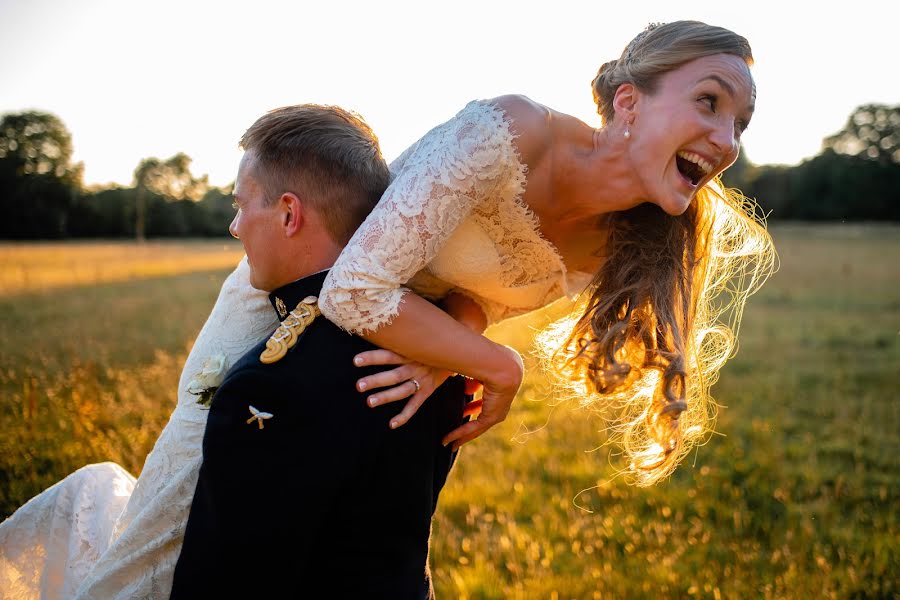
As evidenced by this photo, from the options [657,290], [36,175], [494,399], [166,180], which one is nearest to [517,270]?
[657,290]

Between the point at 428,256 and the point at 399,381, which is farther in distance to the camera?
the point at 428,256

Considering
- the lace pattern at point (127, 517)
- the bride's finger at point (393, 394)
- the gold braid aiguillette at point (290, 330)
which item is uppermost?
the gold braid aiguillette at point (290, 330)

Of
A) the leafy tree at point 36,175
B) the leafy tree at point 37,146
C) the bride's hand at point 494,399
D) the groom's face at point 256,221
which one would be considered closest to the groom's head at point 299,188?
the groom's face at point 256,221

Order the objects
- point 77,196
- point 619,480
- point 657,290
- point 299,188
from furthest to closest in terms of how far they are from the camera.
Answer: point 77,196, point 619,480, point 657,290, point 299,188

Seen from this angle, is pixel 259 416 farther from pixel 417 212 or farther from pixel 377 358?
pixel 417 212

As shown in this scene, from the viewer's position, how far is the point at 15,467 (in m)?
4.32

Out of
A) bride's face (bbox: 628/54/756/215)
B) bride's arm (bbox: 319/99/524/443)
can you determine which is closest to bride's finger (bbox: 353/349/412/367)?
bride's arm (bbox: 319/99/524/443)

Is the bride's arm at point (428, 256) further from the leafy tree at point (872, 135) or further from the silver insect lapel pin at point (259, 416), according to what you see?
the leafy tree at point (872, 135)

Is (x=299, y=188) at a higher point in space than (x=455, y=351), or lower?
higher

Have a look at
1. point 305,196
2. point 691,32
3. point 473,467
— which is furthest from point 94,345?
point 691,32

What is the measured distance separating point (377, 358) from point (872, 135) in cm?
6699

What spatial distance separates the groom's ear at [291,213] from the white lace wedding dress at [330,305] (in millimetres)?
175

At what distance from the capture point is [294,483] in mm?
1720

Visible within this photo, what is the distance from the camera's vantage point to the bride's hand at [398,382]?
188 cm
